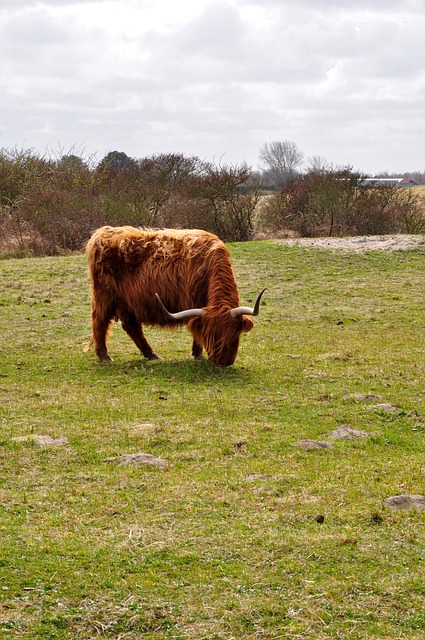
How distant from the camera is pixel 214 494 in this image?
5516 mm

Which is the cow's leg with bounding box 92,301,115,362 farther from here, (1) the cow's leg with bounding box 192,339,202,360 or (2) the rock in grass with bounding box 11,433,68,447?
(2) the rock in grass with bounding box 11,433,68,447

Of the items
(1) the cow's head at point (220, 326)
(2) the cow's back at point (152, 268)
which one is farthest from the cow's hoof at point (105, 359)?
(1) the cow's head at point (220, 326)

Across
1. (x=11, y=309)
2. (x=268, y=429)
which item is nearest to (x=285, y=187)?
(x=11, y=309)

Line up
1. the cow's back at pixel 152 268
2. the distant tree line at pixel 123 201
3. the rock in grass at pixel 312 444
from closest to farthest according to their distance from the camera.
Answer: the rock in grass at pixel 312 444, the cow's back at pixel 152 268, the distant tree line at pixel 123 201

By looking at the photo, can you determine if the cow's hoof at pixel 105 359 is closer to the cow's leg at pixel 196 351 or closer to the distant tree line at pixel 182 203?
the cow's leg at pixel 196 351

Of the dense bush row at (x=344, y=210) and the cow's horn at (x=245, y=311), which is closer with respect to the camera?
the cow's horn at (x=245, y=311)

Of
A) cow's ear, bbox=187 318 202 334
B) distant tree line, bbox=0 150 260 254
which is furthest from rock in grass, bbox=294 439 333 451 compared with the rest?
distant tree line, bbox=0 150 260 254

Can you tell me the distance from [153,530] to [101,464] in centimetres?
136

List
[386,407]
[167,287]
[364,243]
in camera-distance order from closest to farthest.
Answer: [386,407] < [167,287] < [364,243]

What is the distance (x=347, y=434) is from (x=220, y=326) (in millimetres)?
2838

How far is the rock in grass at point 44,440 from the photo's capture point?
6614 millimetres

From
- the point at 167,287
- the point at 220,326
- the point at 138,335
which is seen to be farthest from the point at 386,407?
the point at 138,335

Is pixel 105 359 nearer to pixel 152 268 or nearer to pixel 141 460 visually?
pixel 152 268

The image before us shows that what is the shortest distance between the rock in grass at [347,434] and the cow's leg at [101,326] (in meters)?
4.16
